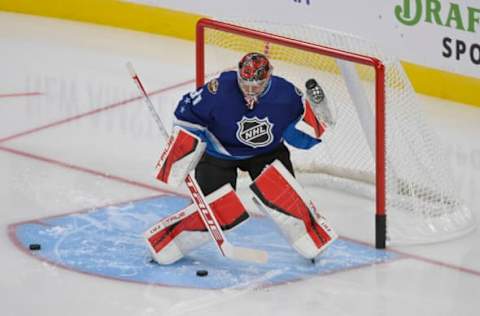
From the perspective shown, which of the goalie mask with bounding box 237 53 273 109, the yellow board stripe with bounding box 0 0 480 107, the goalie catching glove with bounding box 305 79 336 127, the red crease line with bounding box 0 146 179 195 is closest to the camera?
the goalie mask with bounding box 237 53 273 109

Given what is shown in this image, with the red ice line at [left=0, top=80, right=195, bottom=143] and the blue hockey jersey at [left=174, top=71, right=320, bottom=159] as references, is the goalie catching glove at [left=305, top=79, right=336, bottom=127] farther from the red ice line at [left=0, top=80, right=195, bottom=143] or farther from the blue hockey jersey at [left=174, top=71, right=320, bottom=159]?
the red ice line at [left=0, top=80, right=195, bottom=143]

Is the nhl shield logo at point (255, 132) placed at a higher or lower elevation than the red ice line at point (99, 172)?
higher

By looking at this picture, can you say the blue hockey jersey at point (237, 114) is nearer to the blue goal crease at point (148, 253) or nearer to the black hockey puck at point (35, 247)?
the blue goal crease at point (148, 253)

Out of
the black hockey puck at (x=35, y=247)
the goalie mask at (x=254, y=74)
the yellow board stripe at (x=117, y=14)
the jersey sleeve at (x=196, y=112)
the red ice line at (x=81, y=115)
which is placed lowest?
the black hockey puck at (x=35, y=247)

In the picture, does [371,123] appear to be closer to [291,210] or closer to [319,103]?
[319,103]

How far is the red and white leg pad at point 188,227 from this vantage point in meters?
5.54

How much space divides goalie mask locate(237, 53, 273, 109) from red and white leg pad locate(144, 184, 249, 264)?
0.38 m

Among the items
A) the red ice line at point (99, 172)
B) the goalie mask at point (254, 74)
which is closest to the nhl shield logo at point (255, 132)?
the goalie mask at point (254, 74)

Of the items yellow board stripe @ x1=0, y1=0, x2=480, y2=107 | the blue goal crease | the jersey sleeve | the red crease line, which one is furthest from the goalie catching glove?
yellow board stripe @ x1=0, y1=0, x2=480, y2=107

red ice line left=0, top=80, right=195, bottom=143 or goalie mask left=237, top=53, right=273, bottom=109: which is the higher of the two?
goalie mask left=237, top=53, right=273, bottom=109

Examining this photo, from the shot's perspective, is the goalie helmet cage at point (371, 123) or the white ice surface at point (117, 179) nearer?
the white ice surface at point (117, 179)

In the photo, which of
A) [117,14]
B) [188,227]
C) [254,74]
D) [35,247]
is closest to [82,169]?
[35,247]

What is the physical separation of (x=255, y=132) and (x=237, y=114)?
0.11m

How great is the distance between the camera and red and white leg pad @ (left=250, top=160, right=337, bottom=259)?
555cm
